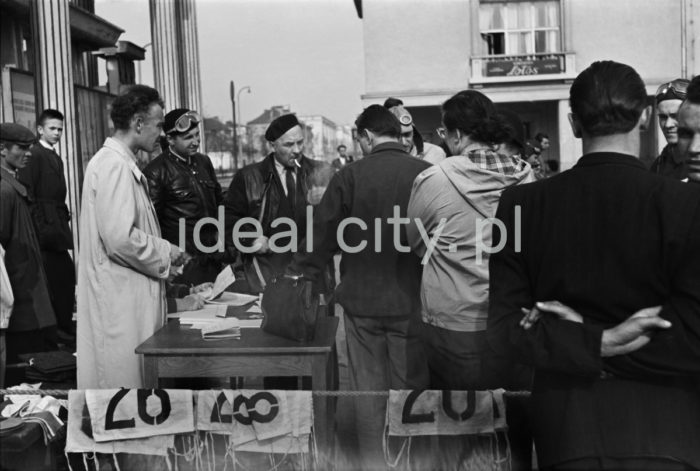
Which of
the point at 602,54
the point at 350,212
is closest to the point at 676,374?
the point at 350,212

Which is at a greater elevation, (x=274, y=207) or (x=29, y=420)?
(x=274, y=207)

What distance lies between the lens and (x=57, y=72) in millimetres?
7918

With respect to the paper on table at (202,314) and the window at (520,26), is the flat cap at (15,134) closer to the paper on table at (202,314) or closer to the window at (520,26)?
the paper on table at (202,314)

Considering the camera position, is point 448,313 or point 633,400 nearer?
point 633,400

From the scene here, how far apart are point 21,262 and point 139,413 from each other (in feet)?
8.51

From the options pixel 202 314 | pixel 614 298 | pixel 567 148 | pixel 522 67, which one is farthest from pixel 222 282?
pixel 522 67

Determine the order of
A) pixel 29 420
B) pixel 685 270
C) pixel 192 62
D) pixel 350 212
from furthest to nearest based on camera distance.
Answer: pixel 192 62 < pixel 350 212 < pixel 29 420 < pixel 685 270

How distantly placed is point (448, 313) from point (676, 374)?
4.80 feet

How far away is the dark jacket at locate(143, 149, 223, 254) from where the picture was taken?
19.0ft

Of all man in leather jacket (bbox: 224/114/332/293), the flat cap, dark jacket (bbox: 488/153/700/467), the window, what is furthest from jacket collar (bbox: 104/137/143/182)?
the window

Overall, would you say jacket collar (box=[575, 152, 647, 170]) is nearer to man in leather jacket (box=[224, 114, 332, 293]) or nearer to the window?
man in leather jacket (box=[224, 114, 332, 293])

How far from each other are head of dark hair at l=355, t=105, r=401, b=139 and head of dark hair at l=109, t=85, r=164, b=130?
3.69 feet

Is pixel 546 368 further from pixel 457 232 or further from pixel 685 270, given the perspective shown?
pixel 457 232

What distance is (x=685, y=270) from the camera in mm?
1948
